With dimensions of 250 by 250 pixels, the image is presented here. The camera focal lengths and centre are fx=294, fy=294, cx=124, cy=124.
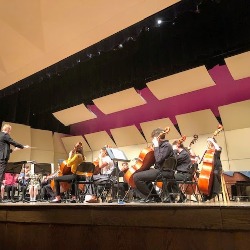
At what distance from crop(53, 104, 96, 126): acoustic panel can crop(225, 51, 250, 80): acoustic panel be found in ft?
14.6

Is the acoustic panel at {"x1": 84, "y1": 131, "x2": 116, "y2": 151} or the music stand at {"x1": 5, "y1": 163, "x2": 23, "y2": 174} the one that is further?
the acoustic panel at {"x1": 84, "y1": 131, "x2": 116, "y2": 151}

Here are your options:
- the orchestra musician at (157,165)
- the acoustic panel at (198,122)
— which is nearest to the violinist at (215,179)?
the orchestra musician at (157,165)

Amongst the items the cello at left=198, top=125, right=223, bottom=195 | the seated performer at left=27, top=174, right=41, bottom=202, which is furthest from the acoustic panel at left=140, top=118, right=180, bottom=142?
the cello at left=198, top=125, right=223, bottom=195

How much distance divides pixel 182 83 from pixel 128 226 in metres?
5.17

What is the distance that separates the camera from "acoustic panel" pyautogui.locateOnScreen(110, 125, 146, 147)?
8562 mm

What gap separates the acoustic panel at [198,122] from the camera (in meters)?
7.25

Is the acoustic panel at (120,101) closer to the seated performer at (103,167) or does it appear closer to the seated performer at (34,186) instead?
the seated performer at (103,167)

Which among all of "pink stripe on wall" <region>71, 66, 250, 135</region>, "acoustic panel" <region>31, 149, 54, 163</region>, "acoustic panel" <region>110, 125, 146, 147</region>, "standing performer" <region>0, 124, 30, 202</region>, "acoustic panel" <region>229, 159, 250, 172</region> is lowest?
"acoustic panel" <region>229, 159, 250, 172</region>

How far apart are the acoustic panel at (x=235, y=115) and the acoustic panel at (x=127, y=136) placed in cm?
241

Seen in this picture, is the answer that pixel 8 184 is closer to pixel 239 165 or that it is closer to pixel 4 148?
pixel 4 148

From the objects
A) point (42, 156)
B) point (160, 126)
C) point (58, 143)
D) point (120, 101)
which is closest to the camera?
point (160, 126)

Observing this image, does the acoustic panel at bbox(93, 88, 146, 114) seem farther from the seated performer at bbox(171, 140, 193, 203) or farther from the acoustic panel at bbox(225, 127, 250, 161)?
the seated performer at bbox(171, 140, 193, 203)

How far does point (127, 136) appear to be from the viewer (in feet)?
28.9

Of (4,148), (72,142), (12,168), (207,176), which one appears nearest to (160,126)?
(72,142)
